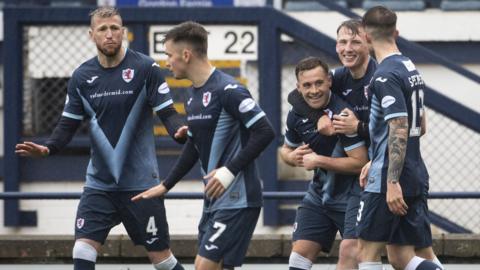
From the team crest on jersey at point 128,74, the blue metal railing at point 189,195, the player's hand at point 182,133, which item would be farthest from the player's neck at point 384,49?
the blue metal railing at point 189,195

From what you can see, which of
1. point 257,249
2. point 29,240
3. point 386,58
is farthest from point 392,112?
point 29,240

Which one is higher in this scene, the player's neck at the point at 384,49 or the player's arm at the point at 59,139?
the player's neck at the point at 384,49

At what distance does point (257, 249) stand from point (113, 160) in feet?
9.78

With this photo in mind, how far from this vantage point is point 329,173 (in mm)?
9867

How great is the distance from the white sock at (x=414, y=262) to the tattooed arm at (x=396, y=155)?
48 cm

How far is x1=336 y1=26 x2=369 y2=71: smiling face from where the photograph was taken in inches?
378

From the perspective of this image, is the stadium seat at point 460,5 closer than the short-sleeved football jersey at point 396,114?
No

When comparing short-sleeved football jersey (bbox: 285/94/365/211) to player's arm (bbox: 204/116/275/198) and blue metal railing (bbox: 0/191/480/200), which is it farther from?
blue metal railing (bbox: 0/191/480/200)

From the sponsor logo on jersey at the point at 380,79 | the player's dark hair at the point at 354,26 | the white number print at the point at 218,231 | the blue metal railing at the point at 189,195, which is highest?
the player's dark hair at the point at 354,26

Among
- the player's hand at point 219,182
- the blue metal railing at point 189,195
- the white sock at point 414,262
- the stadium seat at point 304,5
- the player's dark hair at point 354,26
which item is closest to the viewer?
the player's hand at point 219,182

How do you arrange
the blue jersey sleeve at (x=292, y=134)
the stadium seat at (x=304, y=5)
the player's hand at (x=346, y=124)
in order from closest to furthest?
the player's hand at (x=346, y=124) → the blue jersey sleeve at (x=292, y=134) → the stadium seat at (x=304, y=5)

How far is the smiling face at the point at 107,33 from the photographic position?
10102 mm

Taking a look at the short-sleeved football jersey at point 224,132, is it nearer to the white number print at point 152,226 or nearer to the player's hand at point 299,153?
the player's hand at point 299,153

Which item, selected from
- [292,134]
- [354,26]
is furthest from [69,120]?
[354,26]
